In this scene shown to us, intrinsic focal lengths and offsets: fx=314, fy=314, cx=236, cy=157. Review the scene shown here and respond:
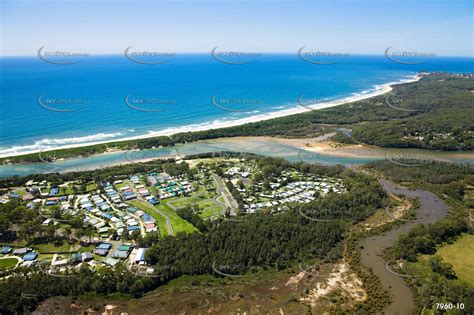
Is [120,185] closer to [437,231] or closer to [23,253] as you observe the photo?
[23,253]

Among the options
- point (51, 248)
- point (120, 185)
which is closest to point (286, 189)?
point (120, 185)

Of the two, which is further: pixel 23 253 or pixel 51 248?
pixel 51 248

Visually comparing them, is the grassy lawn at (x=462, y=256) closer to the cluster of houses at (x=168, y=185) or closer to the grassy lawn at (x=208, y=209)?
the grassy lawn at (x=208, y=209)

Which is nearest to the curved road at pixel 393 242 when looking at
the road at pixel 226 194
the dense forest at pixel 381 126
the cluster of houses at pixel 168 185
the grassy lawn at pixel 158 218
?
the road at pixel 226 194

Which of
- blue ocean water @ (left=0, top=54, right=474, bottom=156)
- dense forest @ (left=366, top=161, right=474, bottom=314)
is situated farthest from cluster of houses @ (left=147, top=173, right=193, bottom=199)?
dense forest @ (left=366, top=161, right=474, bottom=314)

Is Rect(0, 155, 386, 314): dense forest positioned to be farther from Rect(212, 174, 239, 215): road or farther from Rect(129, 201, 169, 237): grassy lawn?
Rect(212, 174, 239, 215): road

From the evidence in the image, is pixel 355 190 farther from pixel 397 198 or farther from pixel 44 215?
pixel 44 215

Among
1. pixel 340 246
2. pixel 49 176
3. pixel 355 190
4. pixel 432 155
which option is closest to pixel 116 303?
pixel 340 246
